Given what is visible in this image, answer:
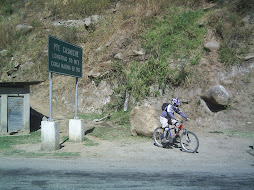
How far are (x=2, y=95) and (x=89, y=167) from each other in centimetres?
845

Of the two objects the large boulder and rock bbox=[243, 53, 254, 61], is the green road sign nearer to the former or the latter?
the large boulder

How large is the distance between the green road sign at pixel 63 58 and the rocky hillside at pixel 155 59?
6520 millimetres

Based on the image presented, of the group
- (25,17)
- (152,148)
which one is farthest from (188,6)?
(25,17)

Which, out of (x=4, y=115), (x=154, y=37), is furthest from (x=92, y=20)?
(x=4, y=115)

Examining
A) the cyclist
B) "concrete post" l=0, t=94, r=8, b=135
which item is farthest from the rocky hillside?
the cyclist

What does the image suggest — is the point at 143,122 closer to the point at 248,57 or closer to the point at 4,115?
the point at 4,115

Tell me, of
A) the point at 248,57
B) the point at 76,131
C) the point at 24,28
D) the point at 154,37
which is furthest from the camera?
the point at 24,28

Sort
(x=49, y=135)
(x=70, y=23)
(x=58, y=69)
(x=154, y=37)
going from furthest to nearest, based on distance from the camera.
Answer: (x=70, y=23) < (x=154, y=37) < (x=58, y=69) < (x=49, y=135)

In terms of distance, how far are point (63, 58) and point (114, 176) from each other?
19.4 feet

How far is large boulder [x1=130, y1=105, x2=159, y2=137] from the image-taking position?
10766 mm

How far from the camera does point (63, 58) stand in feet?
31.6

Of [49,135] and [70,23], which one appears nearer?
[49,135]

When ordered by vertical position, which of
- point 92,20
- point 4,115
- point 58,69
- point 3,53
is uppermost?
point 92,20

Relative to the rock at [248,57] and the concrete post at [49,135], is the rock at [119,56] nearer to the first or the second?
the rock at [248,57]
